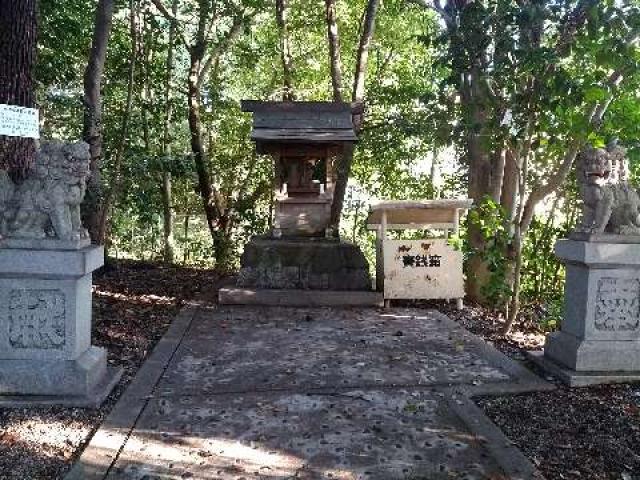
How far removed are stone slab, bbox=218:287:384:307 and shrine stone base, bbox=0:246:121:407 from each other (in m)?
4.15

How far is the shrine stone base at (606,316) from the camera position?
16.0 ft

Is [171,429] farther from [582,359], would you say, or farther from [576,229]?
[576,229]

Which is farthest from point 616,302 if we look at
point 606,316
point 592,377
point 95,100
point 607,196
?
point 95,100

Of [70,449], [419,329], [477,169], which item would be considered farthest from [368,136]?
[70,449]

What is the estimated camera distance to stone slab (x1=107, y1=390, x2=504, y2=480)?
3.31m

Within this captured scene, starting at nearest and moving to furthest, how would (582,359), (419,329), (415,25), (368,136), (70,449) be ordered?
(70,449), (582,359), (419,329), (368,136), (415,25)

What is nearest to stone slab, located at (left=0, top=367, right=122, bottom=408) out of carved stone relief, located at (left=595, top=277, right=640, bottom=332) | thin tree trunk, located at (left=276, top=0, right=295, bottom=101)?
carved stone relief, located at (left=595, top=277, right=640, bottom=332)

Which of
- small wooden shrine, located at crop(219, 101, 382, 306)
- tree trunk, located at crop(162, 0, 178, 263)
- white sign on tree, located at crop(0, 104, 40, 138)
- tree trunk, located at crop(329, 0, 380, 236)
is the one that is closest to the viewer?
white sign on tree, located at crop(0, 104, 40, 138)

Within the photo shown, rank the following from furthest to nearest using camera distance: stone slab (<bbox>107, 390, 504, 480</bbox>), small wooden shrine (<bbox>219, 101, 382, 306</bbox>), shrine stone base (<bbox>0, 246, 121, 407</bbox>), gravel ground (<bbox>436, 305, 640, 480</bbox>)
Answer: small wooden shrine (<bbox>219, 101, 382, 306</bbox>) → shrine stone base (<bbox>0, 246, 121, 407</bbox>) → gravel ground (<bbox>436, 305, 640, 480</bbox>) → stone slab (<bbox>107, 390, 504, 480</bbox>)

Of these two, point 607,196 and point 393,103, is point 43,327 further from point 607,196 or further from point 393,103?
point 393,103

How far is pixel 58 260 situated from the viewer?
4.12 metres

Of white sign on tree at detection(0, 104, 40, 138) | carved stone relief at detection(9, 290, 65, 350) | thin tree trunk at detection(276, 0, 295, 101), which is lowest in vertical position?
carved stone relief at detection(9, 290, 65, 350)

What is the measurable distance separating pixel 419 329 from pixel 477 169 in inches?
122

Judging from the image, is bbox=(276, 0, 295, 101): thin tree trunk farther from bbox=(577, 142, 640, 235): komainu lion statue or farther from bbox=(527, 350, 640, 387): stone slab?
bbox=(527, 350, 640, 387): stone slab
